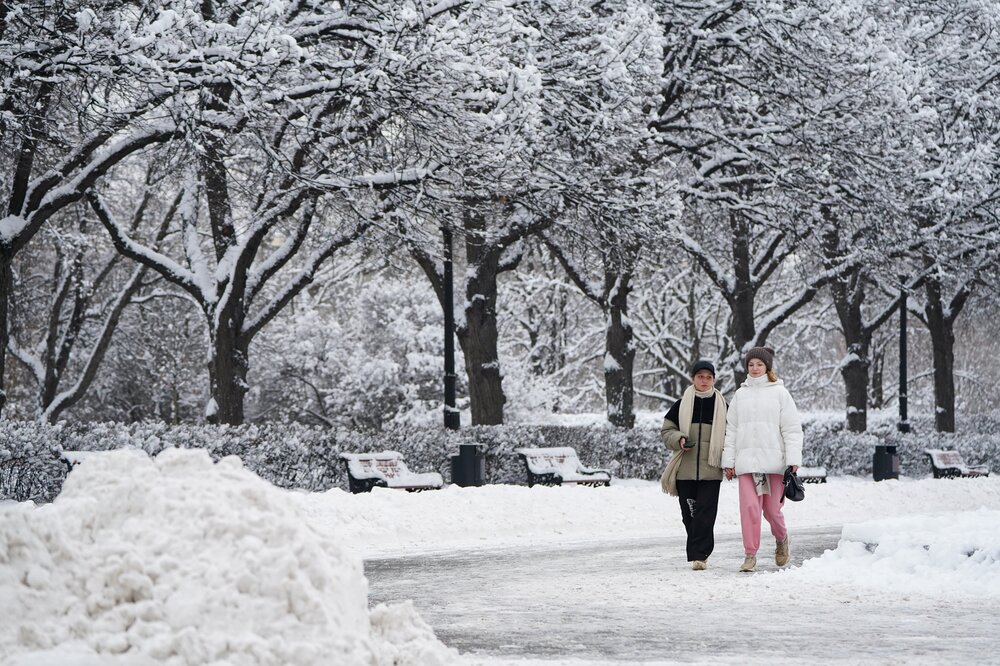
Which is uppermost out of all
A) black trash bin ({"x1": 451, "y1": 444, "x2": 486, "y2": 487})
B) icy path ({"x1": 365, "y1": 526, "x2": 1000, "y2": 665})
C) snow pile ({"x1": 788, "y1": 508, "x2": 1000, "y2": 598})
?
black trash bin ({"x1": 451, "y1": 444, "x2": 486, "y2": 487})

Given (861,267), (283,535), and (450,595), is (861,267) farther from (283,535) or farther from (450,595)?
(283,535)

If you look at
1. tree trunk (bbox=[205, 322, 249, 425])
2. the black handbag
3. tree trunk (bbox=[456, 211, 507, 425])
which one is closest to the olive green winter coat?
the black handbag

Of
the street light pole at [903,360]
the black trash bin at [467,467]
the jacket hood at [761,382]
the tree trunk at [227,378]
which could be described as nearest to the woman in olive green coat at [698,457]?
the jacket hood at [761,382]

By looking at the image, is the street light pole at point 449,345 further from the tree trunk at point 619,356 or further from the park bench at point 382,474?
the tree trunk at point 619,356

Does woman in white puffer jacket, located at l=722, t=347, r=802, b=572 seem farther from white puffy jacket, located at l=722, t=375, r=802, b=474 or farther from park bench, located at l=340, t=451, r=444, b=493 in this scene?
park bench, located at l=340, t=451, r=444, b=493

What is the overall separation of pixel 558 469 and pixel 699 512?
34.5ft

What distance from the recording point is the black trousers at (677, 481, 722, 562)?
1129 centimetres

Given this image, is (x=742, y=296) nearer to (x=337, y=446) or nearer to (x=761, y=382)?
(x=337, y=446)

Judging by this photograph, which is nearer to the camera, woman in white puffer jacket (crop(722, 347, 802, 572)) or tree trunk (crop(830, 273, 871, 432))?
woman in white puffer jacket (crop(722, 347, 802, 572))

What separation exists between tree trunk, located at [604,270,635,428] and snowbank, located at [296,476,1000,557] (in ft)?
18.0

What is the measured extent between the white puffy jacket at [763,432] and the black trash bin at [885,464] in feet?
56.5

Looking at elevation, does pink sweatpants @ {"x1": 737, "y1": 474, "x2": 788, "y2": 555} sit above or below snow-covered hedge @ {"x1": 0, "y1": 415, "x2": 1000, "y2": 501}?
below

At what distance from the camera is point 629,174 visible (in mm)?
24875

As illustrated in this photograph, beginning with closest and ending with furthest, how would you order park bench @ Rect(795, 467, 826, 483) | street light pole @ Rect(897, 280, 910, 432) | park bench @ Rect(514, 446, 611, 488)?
park bench @ Rect(514, 446, 611, 488)
park bench @ Rect(795, 467, 826, 483)
street light pole @ Rect(897, 280, 910, 432)
